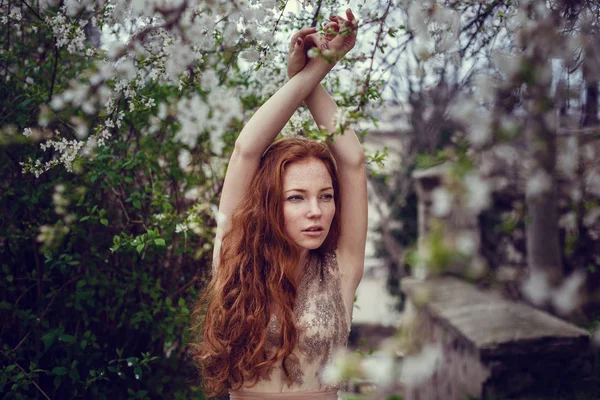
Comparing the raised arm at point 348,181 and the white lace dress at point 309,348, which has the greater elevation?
the raised arm at point 348,181

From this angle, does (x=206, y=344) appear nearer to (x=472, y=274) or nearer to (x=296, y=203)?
(x=296, y=203)

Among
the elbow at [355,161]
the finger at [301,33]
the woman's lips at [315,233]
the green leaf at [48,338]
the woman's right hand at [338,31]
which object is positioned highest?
the finger at [301,33]

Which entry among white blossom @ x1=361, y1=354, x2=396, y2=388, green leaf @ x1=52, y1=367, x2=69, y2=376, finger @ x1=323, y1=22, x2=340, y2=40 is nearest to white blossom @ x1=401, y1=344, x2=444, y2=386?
white blossom @ x1=361, y1=354, x2=396, y2=388

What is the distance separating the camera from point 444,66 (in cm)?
225

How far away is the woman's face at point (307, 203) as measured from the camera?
1729mm

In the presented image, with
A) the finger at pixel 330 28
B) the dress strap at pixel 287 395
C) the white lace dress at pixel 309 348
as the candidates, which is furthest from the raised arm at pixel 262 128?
the dress strap at pixel 287 395

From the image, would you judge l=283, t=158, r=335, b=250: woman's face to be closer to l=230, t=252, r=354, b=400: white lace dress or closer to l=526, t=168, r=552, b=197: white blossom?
l=230, t=252, r=354, b=400: white lace dress

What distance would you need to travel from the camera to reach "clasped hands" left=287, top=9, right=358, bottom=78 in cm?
151

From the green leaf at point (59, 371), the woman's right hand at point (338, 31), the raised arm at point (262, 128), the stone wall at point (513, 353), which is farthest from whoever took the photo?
the stone wall at point (513, 353)

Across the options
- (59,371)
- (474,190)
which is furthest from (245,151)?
(59,371)

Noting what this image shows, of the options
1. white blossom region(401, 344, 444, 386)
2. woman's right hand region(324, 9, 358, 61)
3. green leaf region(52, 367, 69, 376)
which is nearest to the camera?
white blossom region(401, 344, 444, 386)

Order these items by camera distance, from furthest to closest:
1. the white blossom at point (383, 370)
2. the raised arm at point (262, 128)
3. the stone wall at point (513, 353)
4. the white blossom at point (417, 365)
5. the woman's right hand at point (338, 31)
A: the stone wall at point (513, 353) < the raised arm at point (262, 128) < the woman's right hand at point (338, 31) < the white blossom at point (417, 365) < the white blossom at point (383, 370)

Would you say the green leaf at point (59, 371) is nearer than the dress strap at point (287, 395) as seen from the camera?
No

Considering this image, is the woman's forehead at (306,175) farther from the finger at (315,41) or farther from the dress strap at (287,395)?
the dress strap at (287,395)
